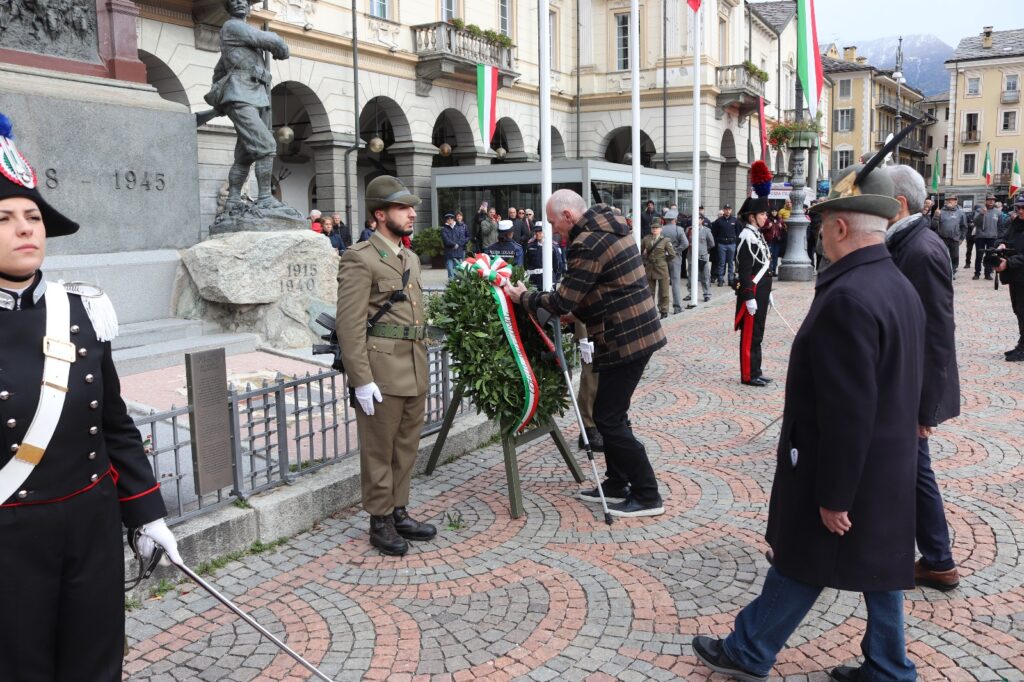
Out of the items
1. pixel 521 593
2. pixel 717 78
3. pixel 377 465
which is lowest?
pixel 521 593

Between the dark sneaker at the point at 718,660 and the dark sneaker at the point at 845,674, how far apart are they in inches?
10.6

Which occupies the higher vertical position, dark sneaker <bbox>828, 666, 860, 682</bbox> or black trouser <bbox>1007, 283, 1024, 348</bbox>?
black trouser <bbox>1007, 283, 1024, 348</bbox>

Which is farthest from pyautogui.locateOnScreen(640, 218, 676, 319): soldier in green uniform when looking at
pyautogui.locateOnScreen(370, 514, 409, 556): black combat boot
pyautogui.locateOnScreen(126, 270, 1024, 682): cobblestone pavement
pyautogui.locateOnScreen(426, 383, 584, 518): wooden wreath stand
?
pyautogui.locateOnScreen(370, 514, 409, 556): black combat boot

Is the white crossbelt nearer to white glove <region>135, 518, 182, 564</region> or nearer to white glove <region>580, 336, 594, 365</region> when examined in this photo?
white glove <region>135, 518, 182, 564</region>

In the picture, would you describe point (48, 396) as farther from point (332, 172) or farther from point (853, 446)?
point (332, 172)

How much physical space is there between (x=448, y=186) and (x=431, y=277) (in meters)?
3.93

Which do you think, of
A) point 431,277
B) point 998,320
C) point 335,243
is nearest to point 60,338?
point 998,320

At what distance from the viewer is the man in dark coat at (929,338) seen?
12.9 feet

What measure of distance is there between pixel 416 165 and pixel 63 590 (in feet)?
83.6

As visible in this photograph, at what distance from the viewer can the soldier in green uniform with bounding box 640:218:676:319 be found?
45.9 ft

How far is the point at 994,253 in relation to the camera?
11125mm

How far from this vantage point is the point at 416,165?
26875mm

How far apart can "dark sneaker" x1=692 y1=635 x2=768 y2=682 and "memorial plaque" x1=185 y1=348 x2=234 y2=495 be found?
264 cm

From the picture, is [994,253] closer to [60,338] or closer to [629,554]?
[629,554]
